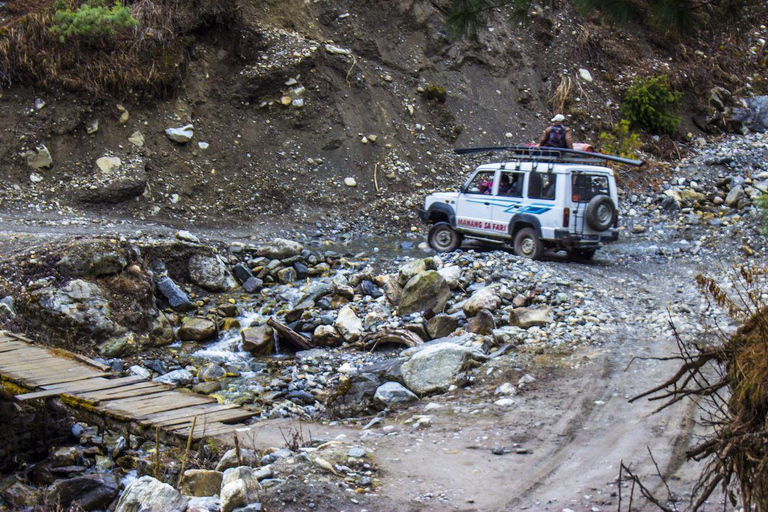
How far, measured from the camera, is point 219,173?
684 inches

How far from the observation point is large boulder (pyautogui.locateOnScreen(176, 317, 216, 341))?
10.8 metres

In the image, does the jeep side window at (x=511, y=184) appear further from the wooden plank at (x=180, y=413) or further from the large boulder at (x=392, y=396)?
the wooden plank at (x=180, y=413)

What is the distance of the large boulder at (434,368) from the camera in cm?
814

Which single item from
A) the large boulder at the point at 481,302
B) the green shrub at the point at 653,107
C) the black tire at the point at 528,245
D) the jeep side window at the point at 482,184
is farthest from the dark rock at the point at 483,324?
the green shrub at the point at 653,107

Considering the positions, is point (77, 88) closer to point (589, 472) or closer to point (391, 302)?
point (391, 302)

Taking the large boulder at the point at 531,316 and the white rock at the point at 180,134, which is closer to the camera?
the large boulder at the point at 531,316

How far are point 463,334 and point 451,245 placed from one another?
534cm

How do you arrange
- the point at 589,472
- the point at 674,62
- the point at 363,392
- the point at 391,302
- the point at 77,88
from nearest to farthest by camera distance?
the point at 589,472 → the point at 363,392 → the point at 391,302 → the point at 77,88 → the point at 674,62

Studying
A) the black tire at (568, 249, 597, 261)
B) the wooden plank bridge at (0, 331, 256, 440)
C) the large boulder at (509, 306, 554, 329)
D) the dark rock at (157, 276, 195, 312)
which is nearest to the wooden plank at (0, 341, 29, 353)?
the wooden plank bridge at (0, 331, 256, 440)

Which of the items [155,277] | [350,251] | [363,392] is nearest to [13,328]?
[155,277]

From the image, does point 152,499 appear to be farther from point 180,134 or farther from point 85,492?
point 180,134

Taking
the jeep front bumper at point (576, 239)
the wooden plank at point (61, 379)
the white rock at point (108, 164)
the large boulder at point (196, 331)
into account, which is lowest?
the large boulder at point (196, 331)

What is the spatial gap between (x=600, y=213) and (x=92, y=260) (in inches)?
331

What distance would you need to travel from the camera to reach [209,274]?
12523 mm
